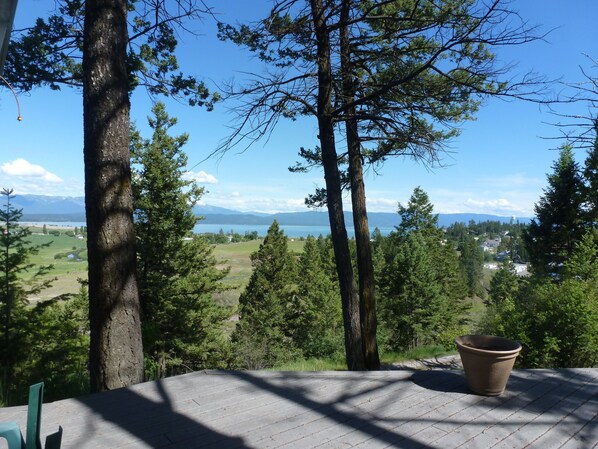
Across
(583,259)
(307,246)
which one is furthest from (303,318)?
(583,259)

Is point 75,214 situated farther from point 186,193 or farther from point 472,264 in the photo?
point 472,264

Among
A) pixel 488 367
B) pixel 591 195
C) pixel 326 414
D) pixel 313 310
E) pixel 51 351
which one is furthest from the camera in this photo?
pixel 313 310

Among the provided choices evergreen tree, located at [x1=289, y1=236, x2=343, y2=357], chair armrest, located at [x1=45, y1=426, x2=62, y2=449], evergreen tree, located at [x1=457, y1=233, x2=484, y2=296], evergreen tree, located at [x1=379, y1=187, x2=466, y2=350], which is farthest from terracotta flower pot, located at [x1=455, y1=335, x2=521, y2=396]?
evergreen tree, located at [x1=457, y1=233, x2=484, y2=296]

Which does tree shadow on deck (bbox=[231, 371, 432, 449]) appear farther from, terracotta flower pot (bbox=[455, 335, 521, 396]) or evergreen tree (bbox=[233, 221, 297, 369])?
evergreen tree (bbox=[233, 221, 297, 369])

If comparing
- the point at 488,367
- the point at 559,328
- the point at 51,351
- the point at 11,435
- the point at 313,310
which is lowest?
the point at 313,310

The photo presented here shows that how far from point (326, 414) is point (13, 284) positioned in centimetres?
769

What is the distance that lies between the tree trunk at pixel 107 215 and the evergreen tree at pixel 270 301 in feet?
60.1

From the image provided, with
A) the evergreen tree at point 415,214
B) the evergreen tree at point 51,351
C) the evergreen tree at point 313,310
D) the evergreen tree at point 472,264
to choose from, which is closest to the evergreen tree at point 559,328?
the evergreen tree at point 51,351

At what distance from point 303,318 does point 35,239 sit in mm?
22986

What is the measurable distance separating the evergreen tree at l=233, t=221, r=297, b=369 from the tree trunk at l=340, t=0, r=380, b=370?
50.7ft

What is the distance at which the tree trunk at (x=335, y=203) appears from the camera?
260 inches

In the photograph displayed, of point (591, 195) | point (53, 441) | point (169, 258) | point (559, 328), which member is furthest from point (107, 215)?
point (591, 195)

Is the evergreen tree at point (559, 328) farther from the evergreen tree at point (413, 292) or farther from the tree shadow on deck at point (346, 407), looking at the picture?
the evergreen tree at point (413, 292)

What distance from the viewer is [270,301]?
25.9 meters
